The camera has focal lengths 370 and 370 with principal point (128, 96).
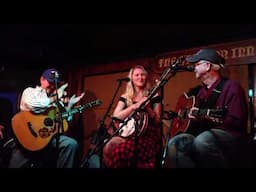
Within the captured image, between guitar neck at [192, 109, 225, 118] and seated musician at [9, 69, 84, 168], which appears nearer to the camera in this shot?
guitar neck at [192, 109, 225, 118]

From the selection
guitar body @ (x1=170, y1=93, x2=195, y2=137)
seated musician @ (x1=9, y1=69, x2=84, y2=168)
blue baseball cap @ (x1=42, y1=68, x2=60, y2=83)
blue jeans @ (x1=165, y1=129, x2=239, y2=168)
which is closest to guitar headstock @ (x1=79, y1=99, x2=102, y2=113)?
seated musician @ (x1=9, y1=69, x2=84, y2=168)

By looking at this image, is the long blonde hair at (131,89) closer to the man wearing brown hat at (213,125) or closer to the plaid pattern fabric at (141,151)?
the plaid pattern fabric at (141,151)

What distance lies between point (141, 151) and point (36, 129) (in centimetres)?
112

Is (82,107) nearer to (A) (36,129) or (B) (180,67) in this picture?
(A) (36,129)

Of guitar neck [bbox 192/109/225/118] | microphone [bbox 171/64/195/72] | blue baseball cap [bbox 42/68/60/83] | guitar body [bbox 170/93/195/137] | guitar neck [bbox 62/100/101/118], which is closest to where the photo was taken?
guitar neck [bbox 192/109/225/118]

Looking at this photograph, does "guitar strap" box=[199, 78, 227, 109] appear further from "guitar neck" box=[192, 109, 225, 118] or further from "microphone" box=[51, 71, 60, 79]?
"microphone" box=[51, 71, 60, 79]

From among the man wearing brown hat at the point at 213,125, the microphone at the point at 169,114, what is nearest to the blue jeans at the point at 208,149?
the man wearing brown hat at the point at 213,125

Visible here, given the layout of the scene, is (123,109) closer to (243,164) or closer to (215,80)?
(215,80)

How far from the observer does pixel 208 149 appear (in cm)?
313

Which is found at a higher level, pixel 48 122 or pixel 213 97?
pixel 213 97

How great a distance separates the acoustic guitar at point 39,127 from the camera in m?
3.76

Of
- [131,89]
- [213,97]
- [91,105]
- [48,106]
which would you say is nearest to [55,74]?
[48,106]

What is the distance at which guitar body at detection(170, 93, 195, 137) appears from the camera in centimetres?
326

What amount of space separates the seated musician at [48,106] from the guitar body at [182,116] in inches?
42.8
